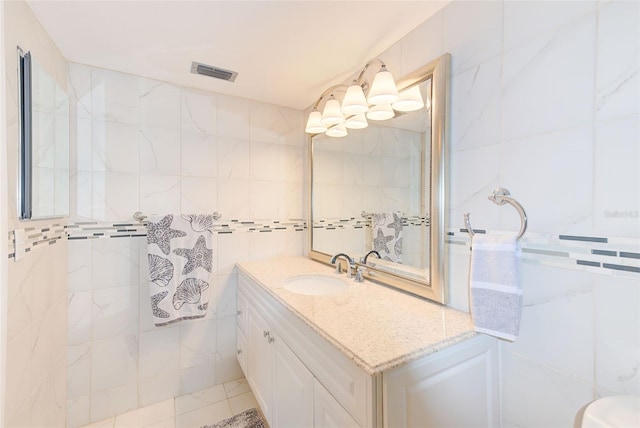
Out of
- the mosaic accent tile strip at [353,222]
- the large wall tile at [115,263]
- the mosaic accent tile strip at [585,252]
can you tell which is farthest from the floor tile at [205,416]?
the mosaic accent tile strip at [585,252]

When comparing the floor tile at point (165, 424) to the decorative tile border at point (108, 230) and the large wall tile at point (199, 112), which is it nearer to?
the decorative tile border at point (108, 230)

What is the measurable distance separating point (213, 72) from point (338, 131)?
860 mm

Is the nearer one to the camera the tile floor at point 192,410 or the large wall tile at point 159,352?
the tile floor at point 192,410

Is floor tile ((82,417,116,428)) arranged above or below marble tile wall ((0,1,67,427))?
below

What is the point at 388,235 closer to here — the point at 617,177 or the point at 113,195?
the point at 617,177

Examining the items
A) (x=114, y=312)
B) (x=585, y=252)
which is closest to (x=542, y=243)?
(x=585, y=252)

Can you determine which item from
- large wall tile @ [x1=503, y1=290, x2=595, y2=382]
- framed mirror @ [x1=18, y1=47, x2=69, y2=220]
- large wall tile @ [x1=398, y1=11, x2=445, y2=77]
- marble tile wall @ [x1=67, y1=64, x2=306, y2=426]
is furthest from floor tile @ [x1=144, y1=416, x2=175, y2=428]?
large wall tile @ [x1=398, y1=11, x2=445, y2=77]

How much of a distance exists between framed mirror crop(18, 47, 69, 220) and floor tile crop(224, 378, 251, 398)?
4.95 feet

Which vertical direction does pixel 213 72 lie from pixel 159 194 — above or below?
above

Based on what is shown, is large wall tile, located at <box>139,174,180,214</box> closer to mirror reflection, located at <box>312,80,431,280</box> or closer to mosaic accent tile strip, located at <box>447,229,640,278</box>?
mirror reflection, located at <box>312,80,431,280</box>

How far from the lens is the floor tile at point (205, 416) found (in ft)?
5.40

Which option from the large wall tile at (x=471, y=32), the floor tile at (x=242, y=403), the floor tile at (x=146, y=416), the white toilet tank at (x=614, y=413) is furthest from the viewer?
the floor tile at (x=242, y=403)

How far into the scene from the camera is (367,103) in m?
1.43

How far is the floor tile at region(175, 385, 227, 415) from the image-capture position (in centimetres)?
177
